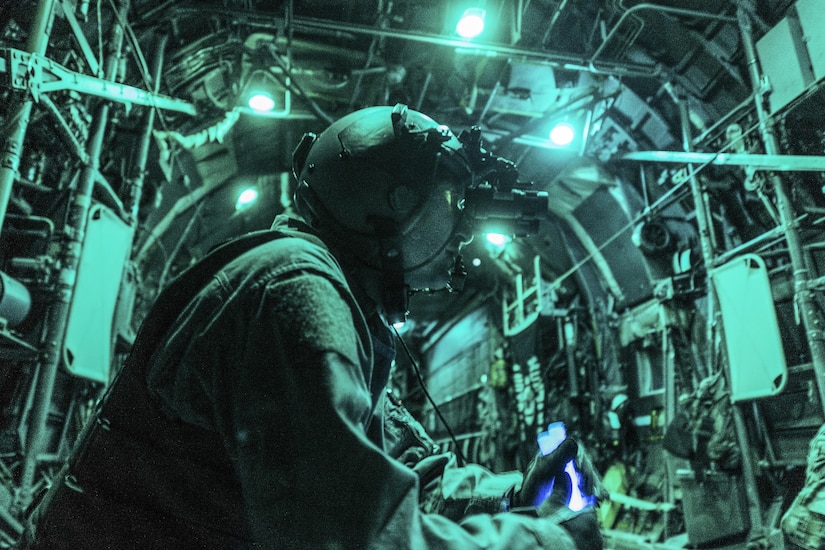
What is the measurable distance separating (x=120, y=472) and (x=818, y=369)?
16.5ft

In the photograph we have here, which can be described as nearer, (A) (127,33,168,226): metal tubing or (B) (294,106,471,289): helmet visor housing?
(B) (294,106,471,289): helmet visor housing

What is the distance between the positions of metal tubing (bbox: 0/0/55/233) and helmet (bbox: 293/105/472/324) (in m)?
2.58

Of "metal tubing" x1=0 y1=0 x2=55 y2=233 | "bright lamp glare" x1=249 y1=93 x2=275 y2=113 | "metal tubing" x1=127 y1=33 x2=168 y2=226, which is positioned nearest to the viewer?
"metal tubing" x1=0 y1=0 x2=55 y2=233

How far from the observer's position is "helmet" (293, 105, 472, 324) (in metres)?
1.76

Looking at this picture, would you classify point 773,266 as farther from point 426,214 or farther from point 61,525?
point 61,525

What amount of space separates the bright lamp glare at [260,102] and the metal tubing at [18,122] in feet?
10.4

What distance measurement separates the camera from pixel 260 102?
691 cm

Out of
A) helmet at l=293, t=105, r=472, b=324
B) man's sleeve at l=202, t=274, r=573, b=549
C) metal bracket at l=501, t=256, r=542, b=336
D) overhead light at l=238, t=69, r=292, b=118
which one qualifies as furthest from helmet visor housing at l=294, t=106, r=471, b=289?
metal bracket at l=501, t=256, r=542, b=336

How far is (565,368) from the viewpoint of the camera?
948 centimetres

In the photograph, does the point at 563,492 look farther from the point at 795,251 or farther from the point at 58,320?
the point at 795,251

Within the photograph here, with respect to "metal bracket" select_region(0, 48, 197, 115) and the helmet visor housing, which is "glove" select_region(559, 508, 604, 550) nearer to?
the helmet visor housing

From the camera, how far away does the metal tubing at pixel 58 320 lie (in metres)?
3.81

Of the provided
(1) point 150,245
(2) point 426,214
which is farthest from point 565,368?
(2) point 426,214

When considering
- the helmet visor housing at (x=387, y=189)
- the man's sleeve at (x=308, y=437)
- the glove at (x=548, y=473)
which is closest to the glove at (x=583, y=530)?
the glove at (x=548, y=473)
